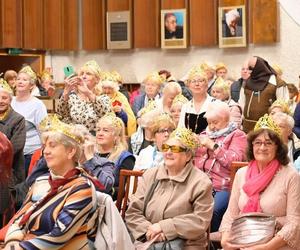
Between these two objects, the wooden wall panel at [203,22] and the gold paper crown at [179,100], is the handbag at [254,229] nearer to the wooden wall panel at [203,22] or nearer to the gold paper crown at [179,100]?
the gold paper crown at [179,100]

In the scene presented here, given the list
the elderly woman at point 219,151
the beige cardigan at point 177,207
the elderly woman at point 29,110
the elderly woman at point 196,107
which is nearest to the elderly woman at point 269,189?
the beige cardigan at point 177,207

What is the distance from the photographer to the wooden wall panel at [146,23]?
12820mm

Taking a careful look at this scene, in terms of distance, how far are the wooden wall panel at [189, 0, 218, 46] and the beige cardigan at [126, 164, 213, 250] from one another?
307 inches

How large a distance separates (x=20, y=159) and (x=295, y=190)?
260 centimetres

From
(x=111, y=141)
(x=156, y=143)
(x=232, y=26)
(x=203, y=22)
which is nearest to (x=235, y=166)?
(x=156, y=143)

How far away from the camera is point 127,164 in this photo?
5.41 metres

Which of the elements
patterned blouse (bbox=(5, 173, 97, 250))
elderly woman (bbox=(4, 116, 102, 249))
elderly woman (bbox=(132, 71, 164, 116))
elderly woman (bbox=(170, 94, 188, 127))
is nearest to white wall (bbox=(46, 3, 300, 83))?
elderly woman (bbox=(132, 71, 164, 116))

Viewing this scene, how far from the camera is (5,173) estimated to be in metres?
5.45

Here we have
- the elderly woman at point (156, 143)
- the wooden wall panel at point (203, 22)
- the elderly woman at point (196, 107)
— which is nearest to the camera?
the elderly woman at point (156, 143)

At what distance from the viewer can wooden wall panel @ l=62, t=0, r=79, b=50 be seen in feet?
43.7

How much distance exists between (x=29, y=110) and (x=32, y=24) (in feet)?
20.0

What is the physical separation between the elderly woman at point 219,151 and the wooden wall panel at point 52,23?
7915 millimetres

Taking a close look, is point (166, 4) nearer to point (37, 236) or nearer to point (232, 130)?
point (232, 130)

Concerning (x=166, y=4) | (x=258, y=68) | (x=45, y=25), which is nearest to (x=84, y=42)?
(x=45, y=25)
